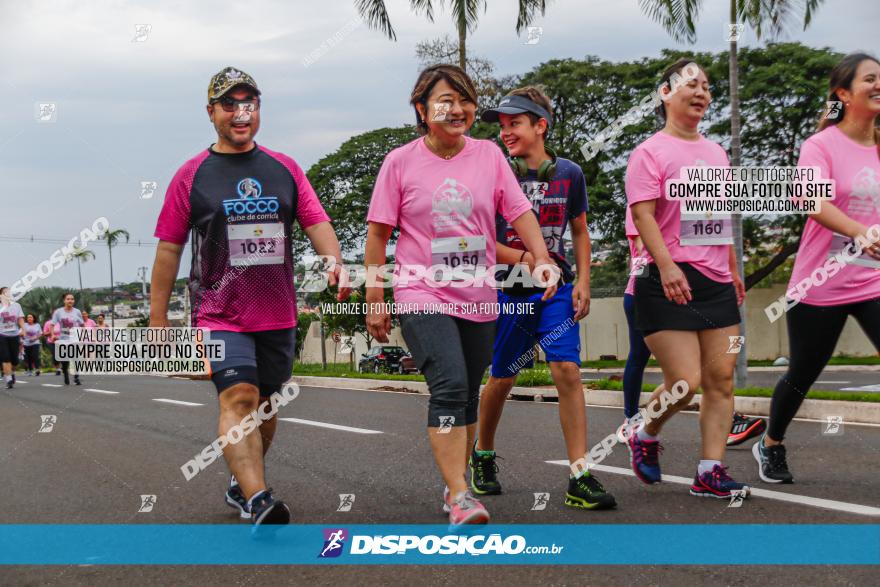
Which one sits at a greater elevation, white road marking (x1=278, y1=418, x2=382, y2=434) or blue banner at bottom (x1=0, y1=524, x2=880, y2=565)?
blue banner at bottom (x1=0, y1=524, x2=880, y2=565)

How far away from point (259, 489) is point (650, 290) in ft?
6.88

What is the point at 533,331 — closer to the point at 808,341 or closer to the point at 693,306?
the point at 693,306

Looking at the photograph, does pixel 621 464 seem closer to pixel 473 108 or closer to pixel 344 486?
pixel 344 486

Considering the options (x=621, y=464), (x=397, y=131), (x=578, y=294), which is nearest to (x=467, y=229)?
(x=578, y=294)

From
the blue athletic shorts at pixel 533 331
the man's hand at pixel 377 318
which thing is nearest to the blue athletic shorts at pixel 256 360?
the man's hand at pixel 377 318

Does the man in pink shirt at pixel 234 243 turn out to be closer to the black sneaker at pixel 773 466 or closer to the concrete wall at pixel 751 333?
the black sneaker at pixel 773 466

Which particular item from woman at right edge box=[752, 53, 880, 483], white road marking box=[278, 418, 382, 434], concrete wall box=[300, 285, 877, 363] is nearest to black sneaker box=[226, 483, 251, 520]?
woman at right edge box=[752, 53, 880, 483]

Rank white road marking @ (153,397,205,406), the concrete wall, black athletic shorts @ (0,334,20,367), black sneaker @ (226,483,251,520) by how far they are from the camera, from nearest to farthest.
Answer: black sneaker @ (226,483,251,520) < white road marking @ (153,397,205,406) < black athletic shorts @ (0,334,20,367) < the concrete wall

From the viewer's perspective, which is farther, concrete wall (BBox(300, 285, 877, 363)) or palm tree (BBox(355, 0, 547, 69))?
concrete wall (BBox(300, 285, 877, 363))

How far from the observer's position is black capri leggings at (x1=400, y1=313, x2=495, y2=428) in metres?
3.93

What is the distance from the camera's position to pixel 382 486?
5367 millimetres

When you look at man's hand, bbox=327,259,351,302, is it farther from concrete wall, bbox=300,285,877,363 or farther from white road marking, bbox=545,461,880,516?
concrete wall, bbox=300,285,877,363

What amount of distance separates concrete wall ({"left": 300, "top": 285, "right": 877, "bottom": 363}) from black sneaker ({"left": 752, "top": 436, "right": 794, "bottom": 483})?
19.5 metres

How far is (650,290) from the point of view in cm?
466
